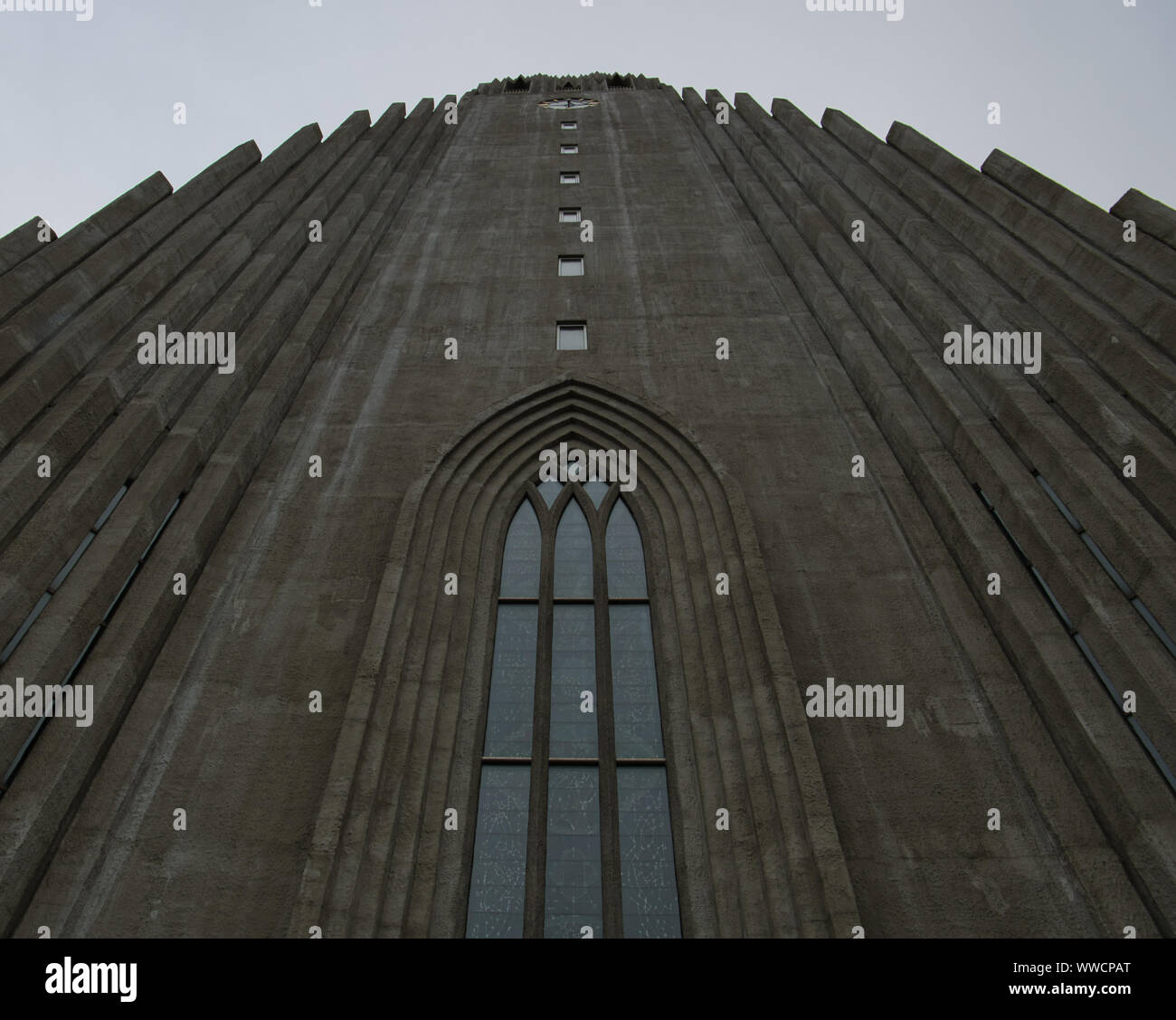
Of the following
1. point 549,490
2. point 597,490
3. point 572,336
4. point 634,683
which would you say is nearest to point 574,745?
point 634,683

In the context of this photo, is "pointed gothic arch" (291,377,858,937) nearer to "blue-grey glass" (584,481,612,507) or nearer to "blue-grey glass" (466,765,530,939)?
"blue-grey glass" (466,765,530,939)

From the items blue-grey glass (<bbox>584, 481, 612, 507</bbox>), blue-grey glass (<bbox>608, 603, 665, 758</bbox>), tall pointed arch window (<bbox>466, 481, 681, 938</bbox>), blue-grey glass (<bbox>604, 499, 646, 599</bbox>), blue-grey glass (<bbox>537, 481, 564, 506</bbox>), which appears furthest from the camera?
blue-grey glass (<bbox>537, 481, 564, 506</bbox>)

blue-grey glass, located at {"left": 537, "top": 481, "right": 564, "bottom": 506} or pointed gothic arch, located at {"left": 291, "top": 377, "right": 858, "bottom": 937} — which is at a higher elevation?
blue-grey glass, located at {"left": 537, "top": 481, "right": 564, "bottom": 506}

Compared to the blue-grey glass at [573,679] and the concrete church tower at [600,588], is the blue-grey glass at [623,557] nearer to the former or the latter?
the concrete church tower at [600,588]

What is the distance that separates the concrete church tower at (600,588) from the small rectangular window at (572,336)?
8 cm

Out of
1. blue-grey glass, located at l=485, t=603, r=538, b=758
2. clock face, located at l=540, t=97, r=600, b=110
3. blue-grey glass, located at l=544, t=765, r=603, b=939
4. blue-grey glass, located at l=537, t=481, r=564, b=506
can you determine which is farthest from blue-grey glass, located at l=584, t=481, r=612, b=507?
clock face, located at l=540, t=97, r=600, b=110

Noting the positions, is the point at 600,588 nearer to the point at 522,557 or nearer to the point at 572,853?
the point at 522,557

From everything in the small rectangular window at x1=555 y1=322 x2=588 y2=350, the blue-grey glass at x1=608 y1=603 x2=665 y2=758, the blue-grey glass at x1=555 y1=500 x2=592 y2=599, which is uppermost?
the small rectangular window at x1=555 y1=322 x2=588 y2=350

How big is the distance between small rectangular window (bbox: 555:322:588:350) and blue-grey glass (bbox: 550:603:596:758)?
6.17 metres

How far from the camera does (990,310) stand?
13.9 m

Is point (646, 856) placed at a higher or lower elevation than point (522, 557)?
lower

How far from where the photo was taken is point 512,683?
38.5ft

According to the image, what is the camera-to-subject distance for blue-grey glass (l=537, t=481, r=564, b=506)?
569 inches

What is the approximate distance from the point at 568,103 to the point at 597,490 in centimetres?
2489
